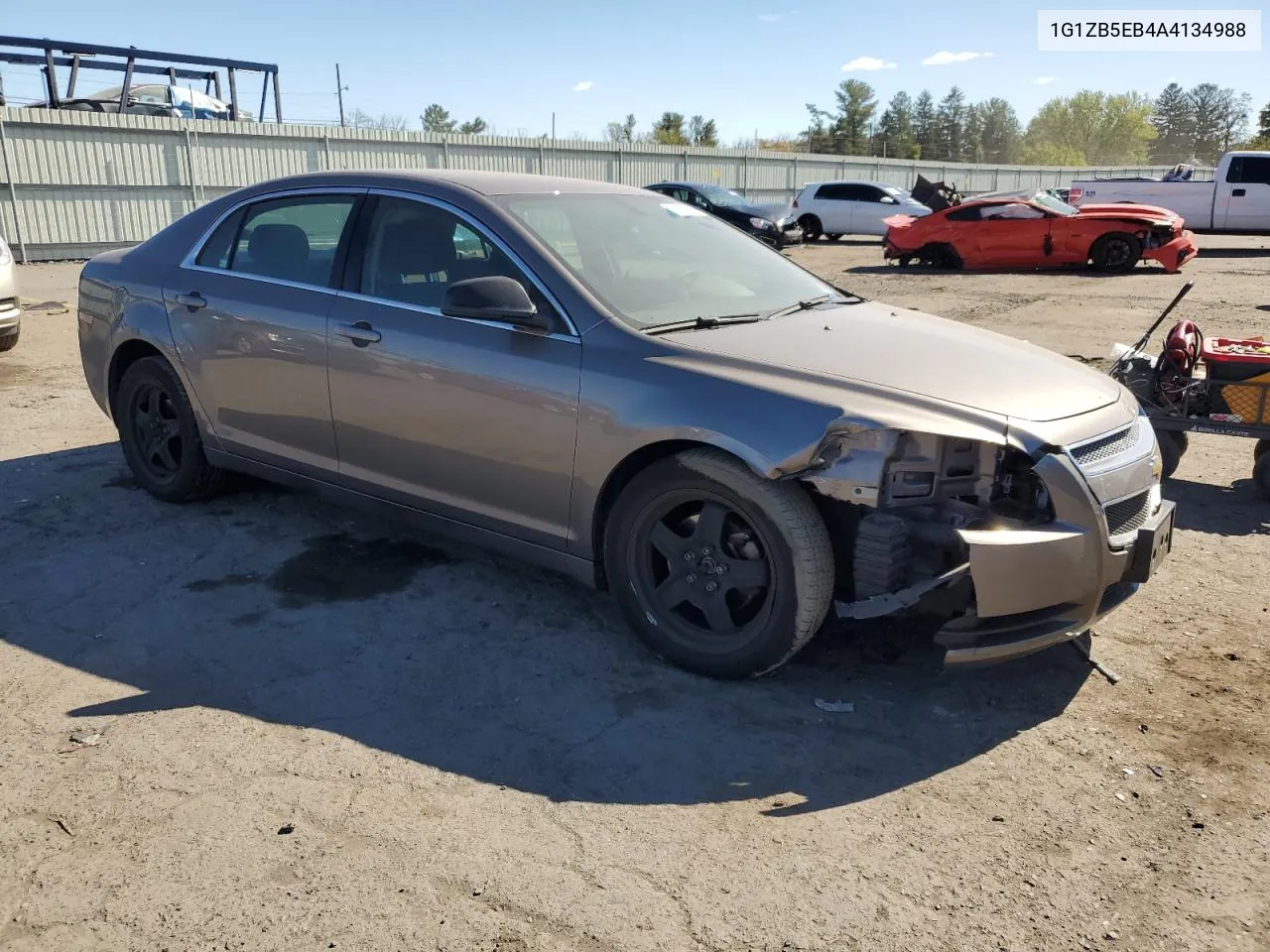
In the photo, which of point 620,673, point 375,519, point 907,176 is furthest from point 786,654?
point 907,176

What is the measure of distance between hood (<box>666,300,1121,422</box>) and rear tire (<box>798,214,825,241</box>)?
76.4ft

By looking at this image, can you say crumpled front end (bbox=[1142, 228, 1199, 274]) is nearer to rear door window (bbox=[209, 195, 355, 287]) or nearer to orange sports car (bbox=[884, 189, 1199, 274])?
orange sports car (bbox=[884, 189, 1199, 274])

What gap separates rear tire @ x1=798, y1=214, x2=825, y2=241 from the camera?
2678cm

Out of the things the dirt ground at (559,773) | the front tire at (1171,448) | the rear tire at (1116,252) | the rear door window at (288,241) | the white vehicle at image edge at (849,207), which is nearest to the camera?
the dirt ground at (559,773)

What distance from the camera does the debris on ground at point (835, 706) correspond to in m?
3.54

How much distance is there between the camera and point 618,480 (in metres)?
3.86

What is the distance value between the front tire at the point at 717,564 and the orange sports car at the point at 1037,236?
17.2 metres

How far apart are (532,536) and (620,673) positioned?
26.3 inches

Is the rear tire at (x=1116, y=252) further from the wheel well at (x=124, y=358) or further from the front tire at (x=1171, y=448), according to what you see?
the wheel well at (x=124, y=358)

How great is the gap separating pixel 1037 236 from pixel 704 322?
16940 mm

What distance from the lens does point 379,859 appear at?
9.00 ft

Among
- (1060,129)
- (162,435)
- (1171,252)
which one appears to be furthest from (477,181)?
(1060,129)

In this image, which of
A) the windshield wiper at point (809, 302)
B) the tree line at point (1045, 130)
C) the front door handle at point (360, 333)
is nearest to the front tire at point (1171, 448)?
the windshield wiper at point (809, 302)

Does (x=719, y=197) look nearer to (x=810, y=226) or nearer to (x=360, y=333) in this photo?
(x=810, y=226)
